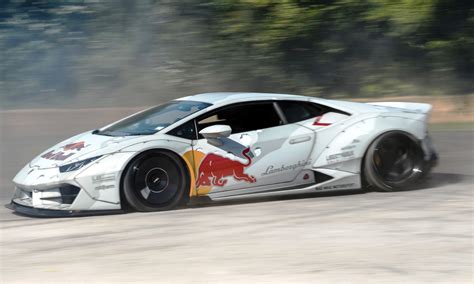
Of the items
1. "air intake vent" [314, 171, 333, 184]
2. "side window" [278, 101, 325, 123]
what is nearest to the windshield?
"side window" [278, 101, 325, 123]

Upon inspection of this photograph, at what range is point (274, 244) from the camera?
6008 mm

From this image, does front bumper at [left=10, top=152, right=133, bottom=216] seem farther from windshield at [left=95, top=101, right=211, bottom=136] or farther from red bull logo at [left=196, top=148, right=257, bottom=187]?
red bull logo at [left=196, top=148, right=257, bottom=187]

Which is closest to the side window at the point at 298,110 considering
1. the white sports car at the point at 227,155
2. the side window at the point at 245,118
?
the white sports car at the point at 227,155

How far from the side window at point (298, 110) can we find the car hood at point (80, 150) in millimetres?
1686

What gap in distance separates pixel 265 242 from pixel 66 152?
255 centimetres

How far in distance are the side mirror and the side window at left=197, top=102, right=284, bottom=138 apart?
0.92 feet

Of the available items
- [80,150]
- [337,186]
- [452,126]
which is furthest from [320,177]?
[452,126]

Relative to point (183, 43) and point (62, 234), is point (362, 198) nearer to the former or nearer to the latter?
point (62, 234)

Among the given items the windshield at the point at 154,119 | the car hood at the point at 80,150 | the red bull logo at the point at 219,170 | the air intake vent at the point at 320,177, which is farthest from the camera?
the air intake vent at the point at 320,177

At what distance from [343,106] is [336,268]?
3.52m

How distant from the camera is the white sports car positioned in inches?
287

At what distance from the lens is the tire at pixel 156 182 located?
24.2 feet

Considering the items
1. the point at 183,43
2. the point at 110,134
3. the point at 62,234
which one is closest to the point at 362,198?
the point at 110,134

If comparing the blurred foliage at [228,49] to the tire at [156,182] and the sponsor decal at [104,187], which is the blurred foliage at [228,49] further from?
the sponsor decal at [104,187]
